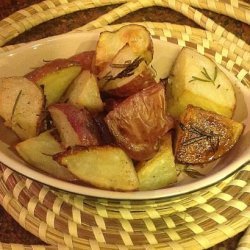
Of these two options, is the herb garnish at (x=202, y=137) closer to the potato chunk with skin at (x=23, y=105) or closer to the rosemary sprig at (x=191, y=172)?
the rosemary sprig at (x=191, y=172)

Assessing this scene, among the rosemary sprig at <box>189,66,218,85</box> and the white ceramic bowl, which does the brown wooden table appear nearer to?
the white ceramic bowl

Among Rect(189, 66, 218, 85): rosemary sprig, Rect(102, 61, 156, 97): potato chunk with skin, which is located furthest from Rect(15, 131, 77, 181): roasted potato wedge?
Rect(189, 66, 218, 85): rosemary sprig

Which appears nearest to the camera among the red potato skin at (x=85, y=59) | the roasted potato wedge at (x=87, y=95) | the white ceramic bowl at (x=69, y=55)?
the white ceramic bowl at (x=69, y=55)

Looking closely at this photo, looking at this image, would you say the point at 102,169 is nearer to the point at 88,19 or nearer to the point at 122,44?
the point at 122,44

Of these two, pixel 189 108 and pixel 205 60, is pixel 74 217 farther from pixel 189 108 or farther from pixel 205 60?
pixel 205 60

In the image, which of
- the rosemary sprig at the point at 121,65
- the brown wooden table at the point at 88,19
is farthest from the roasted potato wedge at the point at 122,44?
the brown wooden table at the point at 88,19

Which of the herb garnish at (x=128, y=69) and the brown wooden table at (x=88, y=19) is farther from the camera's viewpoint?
A: the brown wooden table at (x=88, y=19)

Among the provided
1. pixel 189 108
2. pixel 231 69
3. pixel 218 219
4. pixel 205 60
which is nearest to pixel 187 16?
pixel 231 69
